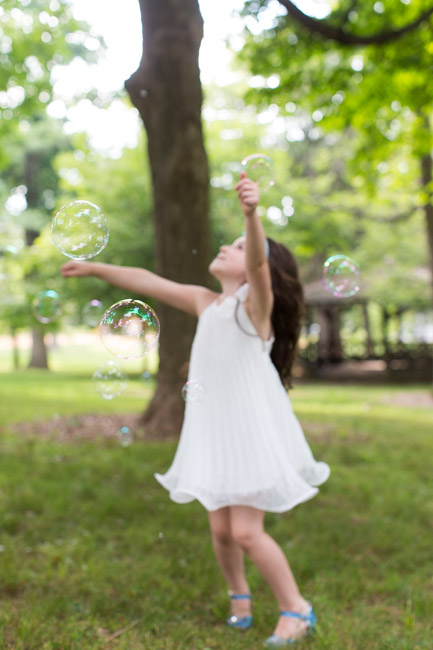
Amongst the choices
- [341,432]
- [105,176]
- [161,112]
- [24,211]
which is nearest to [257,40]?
[161,112]

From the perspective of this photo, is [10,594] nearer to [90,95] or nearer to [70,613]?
[70,613]

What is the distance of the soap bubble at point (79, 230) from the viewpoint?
3.15 meters

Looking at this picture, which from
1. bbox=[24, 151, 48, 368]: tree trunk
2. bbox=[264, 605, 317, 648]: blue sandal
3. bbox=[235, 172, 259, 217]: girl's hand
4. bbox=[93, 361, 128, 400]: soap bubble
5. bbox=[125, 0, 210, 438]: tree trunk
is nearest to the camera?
bbox=[235, 172, 259, 217]: girl's hand

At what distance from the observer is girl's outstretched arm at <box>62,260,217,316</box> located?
3.17 m

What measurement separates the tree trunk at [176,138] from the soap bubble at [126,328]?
3.29 meters

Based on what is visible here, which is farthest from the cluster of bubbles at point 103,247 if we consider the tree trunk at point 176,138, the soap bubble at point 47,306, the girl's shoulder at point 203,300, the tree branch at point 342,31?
the tree branch at point 342,31

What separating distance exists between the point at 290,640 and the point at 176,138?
4.96m

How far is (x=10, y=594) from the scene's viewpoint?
3.44 meters

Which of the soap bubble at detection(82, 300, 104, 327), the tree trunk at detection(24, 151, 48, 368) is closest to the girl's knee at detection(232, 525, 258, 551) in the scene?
the soap bubble at detection(82, 300, 104, 327)

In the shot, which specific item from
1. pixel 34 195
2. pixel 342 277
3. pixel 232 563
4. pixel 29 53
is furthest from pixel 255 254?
pixel 34 195

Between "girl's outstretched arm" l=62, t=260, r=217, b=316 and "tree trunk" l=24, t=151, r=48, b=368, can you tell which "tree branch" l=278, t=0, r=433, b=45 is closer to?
"girl's outstretched arm" l=62, t=260, r=217, b=316

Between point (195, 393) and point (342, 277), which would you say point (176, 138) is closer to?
point (342, 277)

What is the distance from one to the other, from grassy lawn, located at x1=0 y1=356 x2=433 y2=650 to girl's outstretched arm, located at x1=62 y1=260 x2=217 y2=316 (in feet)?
5.11

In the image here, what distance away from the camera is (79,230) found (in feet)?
10.3
